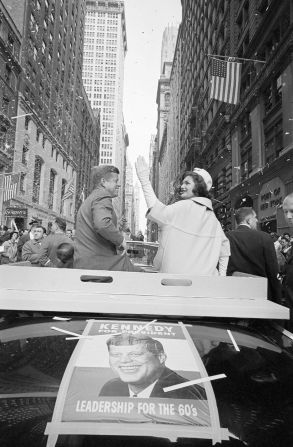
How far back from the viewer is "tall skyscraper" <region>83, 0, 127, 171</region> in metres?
112

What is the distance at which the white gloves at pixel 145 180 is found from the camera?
230cm

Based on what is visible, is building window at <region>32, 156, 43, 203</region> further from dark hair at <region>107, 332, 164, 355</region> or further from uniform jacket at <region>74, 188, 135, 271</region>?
dark hair at <region>107, 332, 164, 355</region>

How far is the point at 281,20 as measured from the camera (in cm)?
1692

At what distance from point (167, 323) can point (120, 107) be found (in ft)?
537

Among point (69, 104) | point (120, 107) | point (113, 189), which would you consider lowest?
point (113, 189)

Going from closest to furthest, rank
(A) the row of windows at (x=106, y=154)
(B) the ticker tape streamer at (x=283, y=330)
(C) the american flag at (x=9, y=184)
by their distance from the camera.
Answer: (B) the ticker tape streamer at (x=283, y=330) < (C) the american flag at (x=9, y=184) < (A) the row of windows at (x=106, y=154)

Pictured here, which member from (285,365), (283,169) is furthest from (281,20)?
(285,365)

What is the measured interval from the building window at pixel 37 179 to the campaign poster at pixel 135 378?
37711 millimetres

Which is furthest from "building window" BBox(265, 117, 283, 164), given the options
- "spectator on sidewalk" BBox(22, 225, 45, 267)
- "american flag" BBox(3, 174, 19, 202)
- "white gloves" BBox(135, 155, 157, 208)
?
"american flag" BBox(3, 174, 19, 202)

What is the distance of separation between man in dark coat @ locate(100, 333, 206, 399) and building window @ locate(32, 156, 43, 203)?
37748 millimetres

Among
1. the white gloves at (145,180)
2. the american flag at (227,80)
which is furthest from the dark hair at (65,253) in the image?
the american flag at (227,80)

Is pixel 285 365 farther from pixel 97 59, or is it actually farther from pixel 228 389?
pixel 97 59

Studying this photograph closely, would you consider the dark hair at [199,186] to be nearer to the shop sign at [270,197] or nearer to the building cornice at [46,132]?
the shop sign at [270,197]

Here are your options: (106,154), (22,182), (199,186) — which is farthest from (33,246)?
(106,154)
